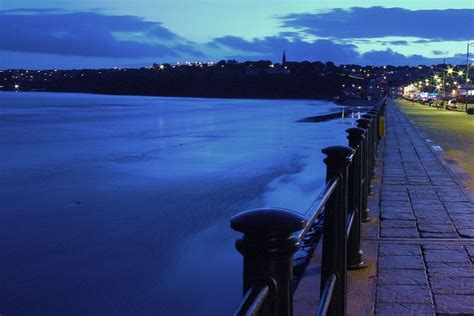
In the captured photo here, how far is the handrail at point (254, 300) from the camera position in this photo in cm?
164

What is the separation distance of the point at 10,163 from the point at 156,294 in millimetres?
19117

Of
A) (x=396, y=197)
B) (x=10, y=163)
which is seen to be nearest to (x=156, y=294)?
(x=396, y=197)

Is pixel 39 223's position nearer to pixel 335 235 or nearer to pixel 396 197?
pixel 396 197

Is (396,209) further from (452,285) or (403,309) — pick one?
(403,309)

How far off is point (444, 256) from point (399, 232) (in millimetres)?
1020

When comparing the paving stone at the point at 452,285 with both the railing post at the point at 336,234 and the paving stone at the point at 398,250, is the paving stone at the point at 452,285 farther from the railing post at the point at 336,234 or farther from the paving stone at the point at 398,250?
the railing post at the point at 336,234

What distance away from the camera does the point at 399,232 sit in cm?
683

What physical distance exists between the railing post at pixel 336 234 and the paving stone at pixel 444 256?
2182 mm

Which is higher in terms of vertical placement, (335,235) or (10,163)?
(335,235)

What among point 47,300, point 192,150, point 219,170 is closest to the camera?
point 47,300

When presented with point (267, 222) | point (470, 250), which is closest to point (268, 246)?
point (267, 222)

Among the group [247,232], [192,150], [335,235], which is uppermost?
[247,232]

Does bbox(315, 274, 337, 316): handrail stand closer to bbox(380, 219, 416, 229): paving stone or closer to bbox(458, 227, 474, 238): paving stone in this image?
bbox(458, 227, 474, 238): paving stone

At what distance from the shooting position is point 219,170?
2156 centimetres
